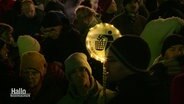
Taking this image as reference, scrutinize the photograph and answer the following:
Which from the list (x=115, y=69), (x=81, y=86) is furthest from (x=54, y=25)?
(x=115, y=69)

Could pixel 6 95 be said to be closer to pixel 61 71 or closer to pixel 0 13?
pixel 61 71

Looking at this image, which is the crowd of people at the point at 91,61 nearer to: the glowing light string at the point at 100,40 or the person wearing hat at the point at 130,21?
the person wearing hat at the point at 130,21

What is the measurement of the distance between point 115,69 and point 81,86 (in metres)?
Answer: 1.05

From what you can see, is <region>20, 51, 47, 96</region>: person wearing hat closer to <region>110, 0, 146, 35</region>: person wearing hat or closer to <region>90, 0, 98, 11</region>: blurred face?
<region>110, 0, 146, 35</region>: person wearing hat

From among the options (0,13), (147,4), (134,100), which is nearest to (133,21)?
(147,4)

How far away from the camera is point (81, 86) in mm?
4410

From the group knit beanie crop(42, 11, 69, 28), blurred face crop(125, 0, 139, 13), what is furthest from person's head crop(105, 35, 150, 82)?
blurred face crop(125, 0, 139, 13)

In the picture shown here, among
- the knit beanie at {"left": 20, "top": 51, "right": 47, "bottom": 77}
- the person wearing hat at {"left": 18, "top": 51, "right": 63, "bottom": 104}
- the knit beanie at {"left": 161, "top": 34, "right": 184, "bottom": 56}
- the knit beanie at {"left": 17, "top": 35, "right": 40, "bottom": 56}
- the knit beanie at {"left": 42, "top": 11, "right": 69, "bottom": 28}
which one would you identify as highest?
the knit beanie at {"left": 42, "top": 11, "right": 69, "bottom": 28}

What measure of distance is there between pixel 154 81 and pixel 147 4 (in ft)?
15.4

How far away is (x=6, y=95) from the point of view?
14.3 feet

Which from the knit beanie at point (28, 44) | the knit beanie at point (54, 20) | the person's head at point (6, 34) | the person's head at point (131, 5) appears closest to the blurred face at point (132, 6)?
the person's head at point (131, 5)

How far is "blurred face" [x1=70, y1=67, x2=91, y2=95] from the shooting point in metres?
4.40

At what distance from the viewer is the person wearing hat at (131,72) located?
3.17m

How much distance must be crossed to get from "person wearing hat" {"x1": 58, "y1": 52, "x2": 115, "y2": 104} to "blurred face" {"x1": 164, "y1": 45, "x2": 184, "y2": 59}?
704 mm
